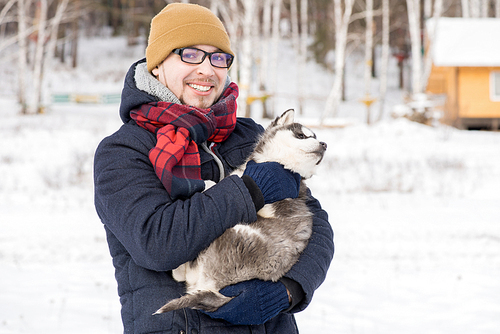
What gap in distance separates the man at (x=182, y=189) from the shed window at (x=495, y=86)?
22.0m

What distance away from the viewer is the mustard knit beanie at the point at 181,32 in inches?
80.0

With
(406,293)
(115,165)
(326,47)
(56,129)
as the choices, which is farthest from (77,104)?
(115,165)

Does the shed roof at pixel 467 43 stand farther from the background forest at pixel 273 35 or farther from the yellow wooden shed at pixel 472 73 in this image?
the background forest at pixel 273 35

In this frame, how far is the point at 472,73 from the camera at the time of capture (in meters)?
20.8

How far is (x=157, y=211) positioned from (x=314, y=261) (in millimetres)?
728

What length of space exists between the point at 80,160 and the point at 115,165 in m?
10.8

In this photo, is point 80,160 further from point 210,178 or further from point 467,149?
point 467,149

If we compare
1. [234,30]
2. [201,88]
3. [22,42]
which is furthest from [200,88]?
[22,42]

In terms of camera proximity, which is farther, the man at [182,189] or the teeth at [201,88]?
the teeth at [201,88]

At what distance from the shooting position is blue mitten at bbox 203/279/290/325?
1.67 meters

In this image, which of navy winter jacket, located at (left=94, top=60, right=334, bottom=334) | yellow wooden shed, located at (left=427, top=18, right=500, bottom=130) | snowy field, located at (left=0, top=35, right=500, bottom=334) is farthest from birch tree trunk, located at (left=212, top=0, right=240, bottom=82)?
yellow wooden shed, located at (left=427, top=18, right=500, bottom=130)

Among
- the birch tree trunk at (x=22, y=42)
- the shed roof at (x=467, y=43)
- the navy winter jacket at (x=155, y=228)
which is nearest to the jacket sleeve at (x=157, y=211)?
the navy winter jacket at (x=155, y=228)

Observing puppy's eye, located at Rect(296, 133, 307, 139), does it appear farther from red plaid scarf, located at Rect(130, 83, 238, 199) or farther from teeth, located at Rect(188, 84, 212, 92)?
teeth, located at Rect(188, 84, 212, 92)

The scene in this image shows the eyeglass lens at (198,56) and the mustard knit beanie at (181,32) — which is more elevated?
the mustard knit beanie at (181,32)
